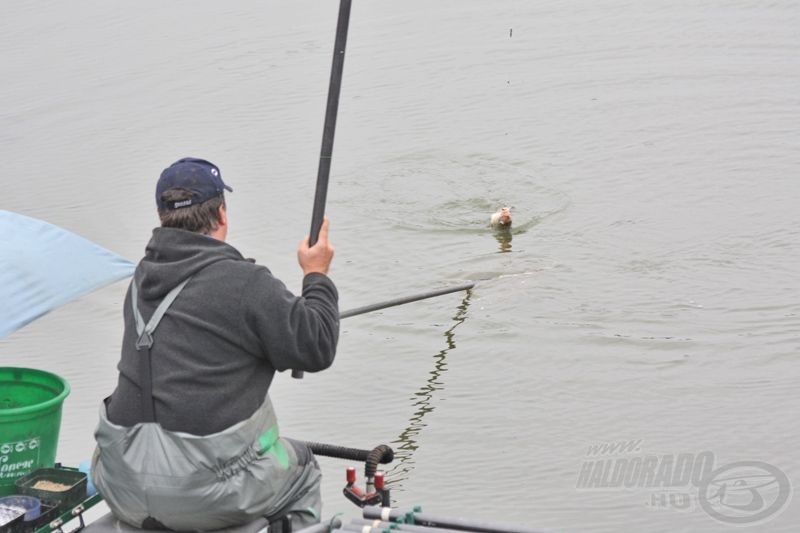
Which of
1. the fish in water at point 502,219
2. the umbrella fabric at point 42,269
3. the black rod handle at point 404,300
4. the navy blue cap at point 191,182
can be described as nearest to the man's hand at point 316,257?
the navy blue cap at point 191,182

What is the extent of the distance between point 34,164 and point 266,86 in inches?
97.4

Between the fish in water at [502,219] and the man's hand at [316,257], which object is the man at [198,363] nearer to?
the man's hand at [316,257]

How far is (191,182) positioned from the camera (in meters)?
3.39

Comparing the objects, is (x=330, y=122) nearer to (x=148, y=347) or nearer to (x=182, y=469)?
(x=148, y=347)

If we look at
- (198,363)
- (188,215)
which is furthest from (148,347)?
(188,215)

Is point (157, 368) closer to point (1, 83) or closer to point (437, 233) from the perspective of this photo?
point (437, 233)

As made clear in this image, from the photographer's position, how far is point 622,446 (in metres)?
6.41

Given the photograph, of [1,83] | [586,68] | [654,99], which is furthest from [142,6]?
[654,99]

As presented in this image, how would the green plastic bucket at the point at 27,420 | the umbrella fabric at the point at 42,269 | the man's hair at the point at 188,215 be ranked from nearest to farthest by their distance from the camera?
the man's hair at the point at 188,215 < the green plastic bucket at the point at 27,420 < the umbrella fabric at the point at 42,269

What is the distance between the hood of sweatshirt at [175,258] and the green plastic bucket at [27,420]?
0.90 metres

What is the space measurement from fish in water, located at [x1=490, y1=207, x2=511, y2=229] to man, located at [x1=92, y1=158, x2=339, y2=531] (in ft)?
Result: 19.6

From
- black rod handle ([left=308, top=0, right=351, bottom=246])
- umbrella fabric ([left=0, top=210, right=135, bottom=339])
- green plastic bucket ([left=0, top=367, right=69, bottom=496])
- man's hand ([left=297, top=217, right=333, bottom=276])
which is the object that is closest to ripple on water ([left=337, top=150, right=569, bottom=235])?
umbrella fabric ([left=0, top=210, right=135, bottom=339])

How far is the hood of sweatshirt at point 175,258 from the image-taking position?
3.30 metres

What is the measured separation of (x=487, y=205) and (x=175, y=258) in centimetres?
678
